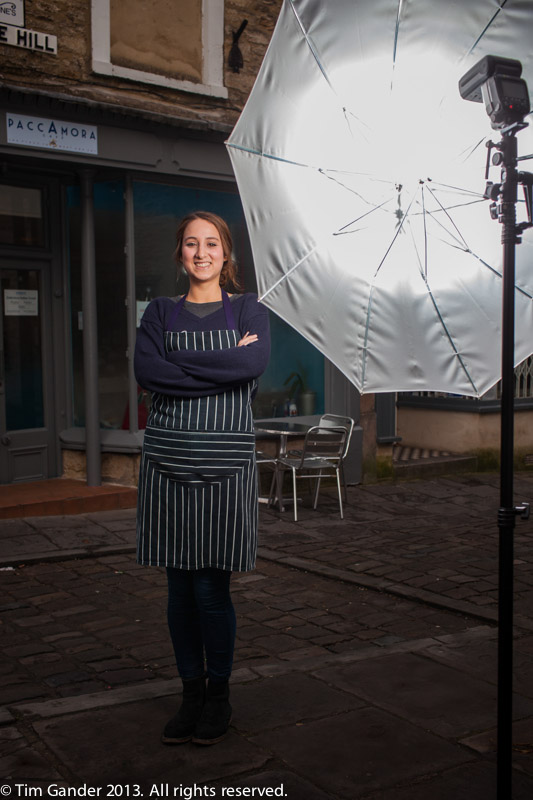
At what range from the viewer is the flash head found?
286 cm

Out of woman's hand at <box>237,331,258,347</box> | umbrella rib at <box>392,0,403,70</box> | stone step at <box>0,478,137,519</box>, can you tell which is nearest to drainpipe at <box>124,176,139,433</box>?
stone step at <box>0,478,137,519</box>

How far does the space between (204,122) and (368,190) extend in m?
6.10

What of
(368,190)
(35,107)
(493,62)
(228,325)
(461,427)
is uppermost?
(35,107)

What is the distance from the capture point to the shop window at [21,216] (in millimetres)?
8828

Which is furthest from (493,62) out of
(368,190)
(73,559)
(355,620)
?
(73,559)

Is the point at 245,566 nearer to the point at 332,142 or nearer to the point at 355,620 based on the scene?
the point at 332,142

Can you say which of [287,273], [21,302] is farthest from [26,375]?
[287,273]

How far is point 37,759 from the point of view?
330 cm

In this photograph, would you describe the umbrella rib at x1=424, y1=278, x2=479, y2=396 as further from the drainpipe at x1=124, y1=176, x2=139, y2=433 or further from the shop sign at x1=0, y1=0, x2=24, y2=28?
the shop sign at x1=0, y1=0, x2=24, y2=28

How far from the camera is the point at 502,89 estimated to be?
2.86 meters

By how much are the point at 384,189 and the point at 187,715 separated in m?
2.23

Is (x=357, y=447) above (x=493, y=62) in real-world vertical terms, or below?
below

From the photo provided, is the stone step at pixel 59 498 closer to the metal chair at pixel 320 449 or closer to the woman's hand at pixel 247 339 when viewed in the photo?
the metal chair at pixel 320 449

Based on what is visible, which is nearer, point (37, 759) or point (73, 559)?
point (37, 759)
